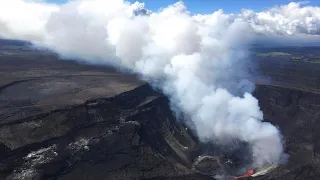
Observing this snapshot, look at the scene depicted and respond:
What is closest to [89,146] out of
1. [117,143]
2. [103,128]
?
[117,143]

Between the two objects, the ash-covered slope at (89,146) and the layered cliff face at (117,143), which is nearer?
the ash-covered slope at (89,146)

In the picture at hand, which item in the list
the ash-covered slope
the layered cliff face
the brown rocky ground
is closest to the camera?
the ash-covered slope

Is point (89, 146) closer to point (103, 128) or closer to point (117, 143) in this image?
point (117, 143)

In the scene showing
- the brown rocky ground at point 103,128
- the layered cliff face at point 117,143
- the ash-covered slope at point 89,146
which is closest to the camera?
the ash-covered slope at point 89,146

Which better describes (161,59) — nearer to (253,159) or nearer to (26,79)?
(26,79)

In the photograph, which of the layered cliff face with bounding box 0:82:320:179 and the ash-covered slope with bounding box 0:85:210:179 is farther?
the layered cliff face with bounding box 0:82:320:179

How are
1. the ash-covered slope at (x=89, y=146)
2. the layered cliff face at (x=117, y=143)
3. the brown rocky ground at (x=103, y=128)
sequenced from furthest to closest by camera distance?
1. the brown rocky ground at (x=103, y=128)
2. the layered cliff face at (x=117, y=143)
3. the ash-covered slope at (x=89, y=146)

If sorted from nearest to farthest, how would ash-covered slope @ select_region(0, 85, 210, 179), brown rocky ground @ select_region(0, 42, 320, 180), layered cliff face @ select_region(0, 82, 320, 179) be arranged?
ash-covered slope @ select_region(0, 85, 210, 179) < layered cliff face @ select_region(0, 82, 320, 179) < brown rocky ground @ select_region(0, 42, 320, 180)
